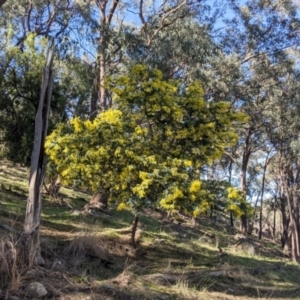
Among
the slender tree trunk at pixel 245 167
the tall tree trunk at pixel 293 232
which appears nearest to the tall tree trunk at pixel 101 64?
the slender tree trunk at pixel 245 167

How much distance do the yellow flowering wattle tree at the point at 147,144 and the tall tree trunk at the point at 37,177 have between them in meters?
1.61

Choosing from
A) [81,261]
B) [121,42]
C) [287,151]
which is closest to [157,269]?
[81,261]

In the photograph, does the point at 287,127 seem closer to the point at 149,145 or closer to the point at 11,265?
the point at 149,145

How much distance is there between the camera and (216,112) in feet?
27.8

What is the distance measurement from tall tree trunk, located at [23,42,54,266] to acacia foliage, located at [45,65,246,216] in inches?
63.2

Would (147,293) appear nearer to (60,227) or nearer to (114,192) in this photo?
(114,192)

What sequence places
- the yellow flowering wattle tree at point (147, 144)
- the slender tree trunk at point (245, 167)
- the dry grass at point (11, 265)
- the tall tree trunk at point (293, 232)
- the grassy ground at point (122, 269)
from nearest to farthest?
the dry grass at point (11, 265) → the grassy ground at point (122, 269) → the yellow flowering wattle tree at point (147, 144) → the tall tree trunk at point (293, 232) → the slender tree trunk at point (245, 167)

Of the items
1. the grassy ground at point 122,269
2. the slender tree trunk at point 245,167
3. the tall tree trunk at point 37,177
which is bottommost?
the grassy ground at point 122,269

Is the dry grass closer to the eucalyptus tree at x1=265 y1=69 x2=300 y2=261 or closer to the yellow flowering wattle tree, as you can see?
the yellow flowering wattle tree

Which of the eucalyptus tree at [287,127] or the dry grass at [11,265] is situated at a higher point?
the eucalyptus tree at [287,127]

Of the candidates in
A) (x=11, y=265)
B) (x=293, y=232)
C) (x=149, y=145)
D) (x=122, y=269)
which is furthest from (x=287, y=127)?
(x=11, y=265)

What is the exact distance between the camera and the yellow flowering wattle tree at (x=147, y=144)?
7434 millimetres

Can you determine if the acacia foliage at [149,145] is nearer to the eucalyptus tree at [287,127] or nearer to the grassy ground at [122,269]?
the grassy ground at [122,269]

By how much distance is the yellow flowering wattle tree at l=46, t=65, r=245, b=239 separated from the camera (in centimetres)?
743
